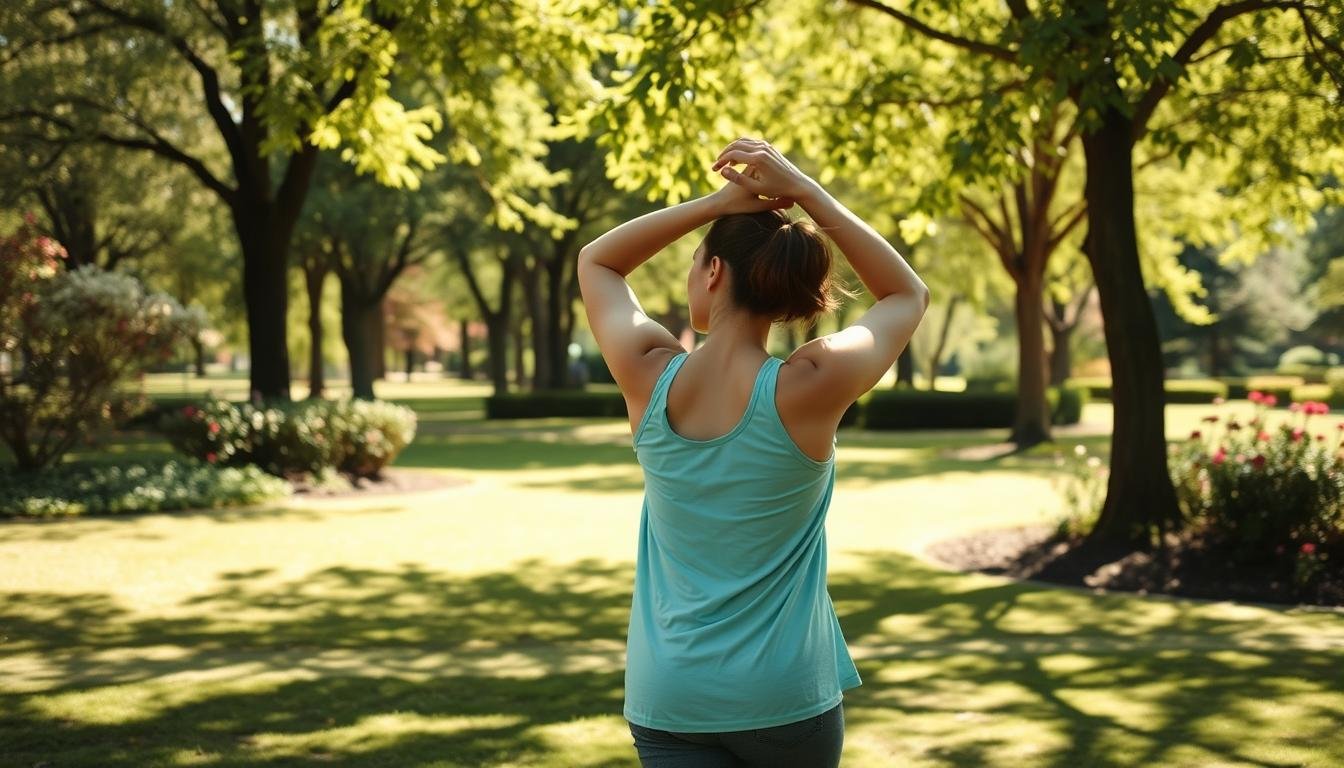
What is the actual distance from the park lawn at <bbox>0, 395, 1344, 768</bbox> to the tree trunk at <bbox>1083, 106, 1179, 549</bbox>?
1.39m

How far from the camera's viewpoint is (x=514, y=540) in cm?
1358

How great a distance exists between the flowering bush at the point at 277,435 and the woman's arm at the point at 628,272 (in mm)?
15546

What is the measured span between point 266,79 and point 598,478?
785cm

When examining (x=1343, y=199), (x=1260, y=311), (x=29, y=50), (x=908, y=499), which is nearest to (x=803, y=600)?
(x=1343, y=199)

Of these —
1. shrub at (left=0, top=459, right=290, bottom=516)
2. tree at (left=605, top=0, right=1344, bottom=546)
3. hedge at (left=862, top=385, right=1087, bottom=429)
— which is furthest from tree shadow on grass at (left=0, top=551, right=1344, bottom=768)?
hedge at (left=862, top=385, right=1087, bottom=429)

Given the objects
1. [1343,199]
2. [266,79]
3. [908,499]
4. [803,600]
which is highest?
→ [266,79]

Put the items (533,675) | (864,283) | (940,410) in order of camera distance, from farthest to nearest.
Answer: (940,410), (533,675), (864,283)

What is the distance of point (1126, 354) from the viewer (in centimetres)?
1157

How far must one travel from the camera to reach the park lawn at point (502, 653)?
20.0 ft

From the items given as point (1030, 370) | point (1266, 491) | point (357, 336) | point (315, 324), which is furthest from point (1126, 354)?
point (315, 324)

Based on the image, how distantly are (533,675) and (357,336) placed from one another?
31181 mm

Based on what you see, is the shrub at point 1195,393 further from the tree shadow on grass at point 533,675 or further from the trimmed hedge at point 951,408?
the tree shadow on grass at point 533,675

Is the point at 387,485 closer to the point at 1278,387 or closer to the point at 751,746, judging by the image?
the point at 751,746

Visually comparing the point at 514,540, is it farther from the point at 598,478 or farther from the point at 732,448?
the point at 732,448
